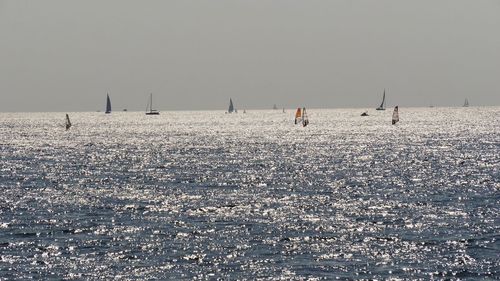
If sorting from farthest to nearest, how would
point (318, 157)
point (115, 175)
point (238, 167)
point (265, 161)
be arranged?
1. point (318, 157)
2. point (265, 161)
3. point (238, 167)
4. point (115, 175)

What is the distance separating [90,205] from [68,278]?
113 feet

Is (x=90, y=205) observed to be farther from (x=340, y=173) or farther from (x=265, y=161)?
(x=265, y=161)

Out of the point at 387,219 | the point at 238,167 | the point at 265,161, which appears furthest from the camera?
the point at 265,161

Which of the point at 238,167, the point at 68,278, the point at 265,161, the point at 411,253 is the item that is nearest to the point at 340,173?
the point at 238,167

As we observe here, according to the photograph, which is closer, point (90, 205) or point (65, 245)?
point (65, 245)

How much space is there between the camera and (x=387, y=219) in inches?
3039

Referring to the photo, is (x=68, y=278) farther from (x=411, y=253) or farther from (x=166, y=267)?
(x=411, y=253)

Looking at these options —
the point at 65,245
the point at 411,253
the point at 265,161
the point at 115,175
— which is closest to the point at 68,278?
the point at 65,245

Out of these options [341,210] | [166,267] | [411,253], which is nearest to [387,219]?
[341,210]

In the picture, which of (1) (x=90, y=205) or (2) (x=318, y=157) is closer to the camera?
(1) (x=90, y=205)

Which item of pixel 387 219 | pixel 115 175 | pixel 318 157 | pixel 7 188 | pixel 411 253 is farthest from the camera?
pixel 318 157

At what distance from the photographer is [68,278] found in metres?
53.6

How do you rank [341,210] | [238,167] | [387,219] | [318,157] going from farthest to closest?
1. [318,157]
2. [238,167]
3. [341,210]
4. [387,219]

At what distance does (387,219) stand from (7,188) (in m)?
51.6
